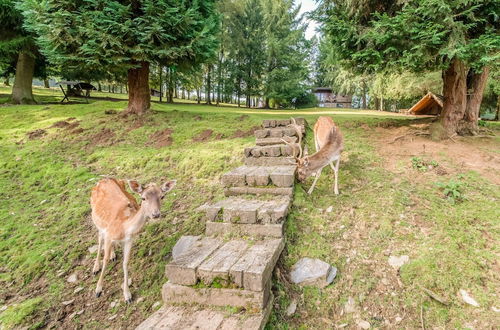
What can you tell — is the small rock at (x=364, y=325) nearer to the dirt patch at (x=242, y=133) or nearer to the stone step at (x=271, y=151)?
the stone step at (x=271, y=151)

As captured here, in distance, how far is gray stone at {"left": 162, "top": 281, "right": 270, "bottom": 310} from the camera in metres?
2.30

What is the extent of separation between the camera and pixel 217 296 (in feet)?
7.76

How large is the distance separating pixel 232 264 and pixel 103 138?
7.61m

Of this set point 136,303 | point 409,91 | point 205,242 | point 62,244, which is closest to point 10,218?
point 62,244

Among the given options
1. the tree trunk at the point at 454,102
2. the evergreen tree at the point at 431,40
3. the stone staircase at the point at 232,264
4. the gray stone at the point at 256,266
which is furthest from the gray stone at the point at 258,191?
the tree trunk at the point at 454,102

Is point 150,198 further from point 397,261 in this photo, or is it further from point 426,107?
point 426,107

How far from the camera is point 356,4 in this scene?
7.46 metres

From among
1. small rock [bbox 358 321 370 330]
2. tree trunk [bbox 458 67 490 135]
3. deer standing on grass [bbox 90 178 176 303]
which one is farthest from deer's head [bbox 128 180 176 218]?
tree trunk [bbox 458 67 490 135]

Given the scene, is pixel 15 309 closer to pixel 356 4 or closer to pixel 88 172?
pixel 88 172

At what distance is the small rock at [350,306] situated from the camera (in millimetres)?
2660

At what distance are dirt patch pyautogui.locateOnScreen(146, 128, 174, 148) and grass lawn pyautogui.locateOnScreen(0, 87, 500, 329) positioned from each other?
19 centimetres

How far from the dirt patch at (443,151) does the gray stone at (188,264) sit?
3.93m

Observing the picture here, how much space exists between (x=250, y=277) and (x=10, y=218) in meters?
5.20

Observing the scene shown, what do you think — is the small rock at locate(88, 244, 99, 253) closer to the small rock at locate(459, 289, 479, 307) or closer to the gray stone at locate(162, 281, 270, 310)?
the gray stone at locate(162, 281, 270, 310)
